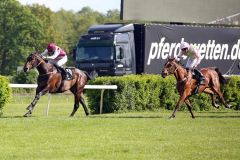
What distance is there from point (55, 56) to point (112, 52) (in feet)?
41.7

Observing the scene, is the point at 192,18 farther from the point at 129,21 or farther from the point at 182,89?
the point at 182,89

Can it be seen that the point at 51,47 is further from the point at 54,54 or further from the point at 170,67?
the point at 170,67

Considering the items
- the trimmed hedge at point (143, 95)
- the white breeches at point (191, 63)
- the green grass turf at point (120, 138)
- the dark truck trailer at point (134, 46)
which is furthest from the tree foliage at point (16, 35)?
the green grass turf at point (120, 138)

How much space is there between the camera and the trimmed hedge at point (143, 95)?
1004 inches

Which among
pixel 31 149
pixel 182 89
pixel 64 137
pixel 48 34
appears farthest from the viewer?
pixel 48 34

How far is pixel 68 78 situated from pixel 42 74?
0.85m

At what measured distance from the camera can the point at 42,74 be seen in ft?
72.5

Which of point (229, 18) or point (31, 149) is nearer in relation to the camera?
point (31, 149)

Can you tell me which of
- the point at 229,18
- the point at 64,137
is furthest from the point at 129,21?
the point at 64,137

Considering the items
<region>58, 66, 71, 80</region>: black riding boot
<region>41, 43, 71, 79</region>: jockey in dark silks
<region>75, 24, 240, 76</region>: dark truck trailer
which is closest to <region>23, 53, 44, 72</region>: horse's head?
<region>41, 43, 71, 79</region>: jockey in dark silks

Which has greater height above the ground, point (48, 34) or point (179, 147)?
point (179, 147)

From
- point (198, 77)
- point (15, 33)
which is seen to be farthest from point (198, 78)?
point (15, 33)

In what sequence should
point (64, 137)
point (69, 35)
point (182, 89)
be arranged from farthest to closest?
point (69, 35), point (182, 89), point (64, 137)

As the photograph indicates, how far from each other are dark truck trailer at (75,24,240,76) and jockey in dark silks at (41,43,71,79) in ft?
38.9
